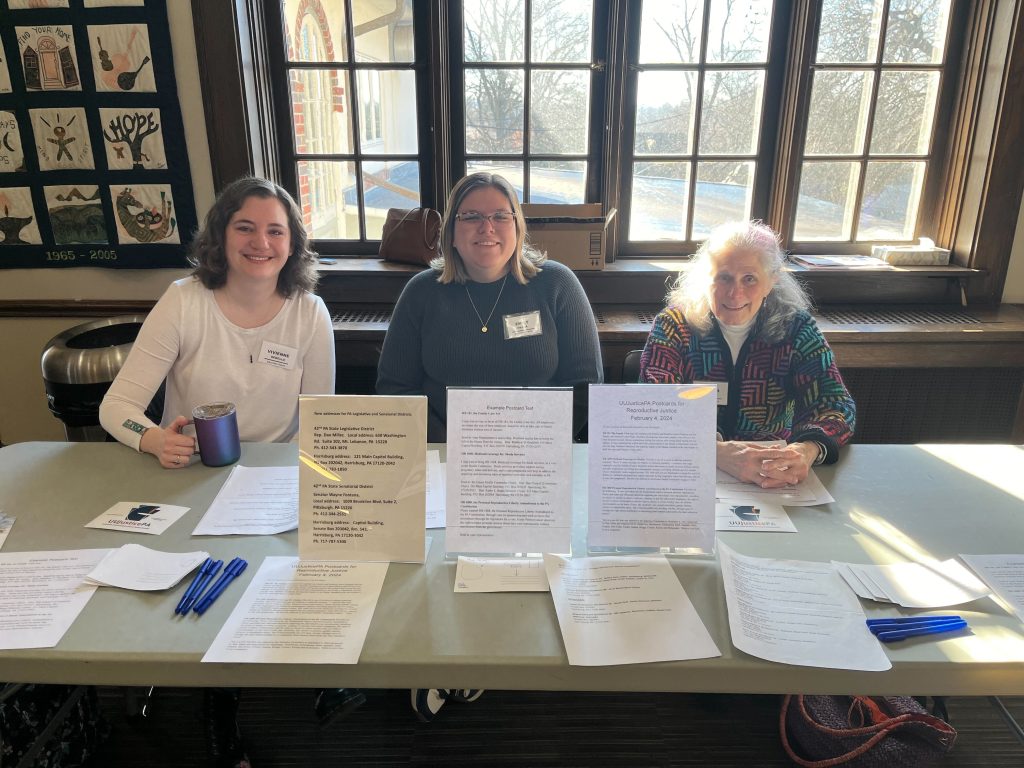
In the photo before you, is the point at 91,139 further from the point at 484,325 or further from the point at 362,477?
the point at 362,477

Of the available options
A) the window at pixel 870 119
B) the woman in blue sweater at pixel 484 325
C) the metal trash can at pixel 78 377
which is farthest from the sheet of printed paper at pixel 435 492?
the window at pixel 870 119

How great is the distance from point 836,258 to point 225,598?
2.71m

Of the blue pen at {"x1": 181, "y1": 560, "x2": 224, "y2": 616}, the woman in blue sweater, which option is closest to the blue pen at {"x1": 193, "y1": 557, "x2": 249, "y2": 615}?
the blue pen at {"x1": 181, "y1": 560, "x2": 224, "y2": 616}

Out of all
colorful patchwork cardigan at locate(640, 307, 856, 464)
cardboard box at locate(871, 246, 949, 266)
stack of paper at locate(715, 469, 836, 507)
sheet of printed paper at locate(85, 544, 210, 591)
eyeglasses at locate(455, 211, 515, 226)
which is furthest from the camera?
cardboard box at locate(871, 246, 949, 266)

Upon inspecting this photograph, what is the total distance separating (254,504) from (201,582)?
24cm

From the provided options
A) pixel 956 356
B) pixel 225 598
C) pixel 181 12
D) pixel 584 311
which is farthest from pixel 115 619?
pixel 956 356

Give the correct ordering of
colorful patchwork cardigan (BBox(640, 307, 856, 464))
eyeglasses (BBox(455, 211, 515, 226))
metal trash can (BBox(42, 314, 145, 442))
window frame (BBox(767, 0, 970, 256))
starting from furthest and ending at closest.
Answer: window frame (BBox(767, 0, 970, 256)) → metal trash can (BBox(42, 314, 145, 442)) → eyeglasses (BBox(455, 211, 515, 226)) → colorful patchwork cardigan (BBox(640, 307, 856, 464))

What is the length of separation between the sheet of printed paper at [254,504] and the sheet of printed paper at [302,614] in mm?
114

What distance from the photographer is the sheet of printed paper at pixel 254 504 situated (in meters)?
1.10

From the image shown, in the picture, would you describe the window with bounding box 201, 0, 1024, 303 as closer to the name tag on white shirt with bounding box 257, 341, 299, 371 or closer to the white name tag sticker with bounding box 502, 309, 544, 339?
the white name tag sticker with bounding box 502, 309, 544, 339

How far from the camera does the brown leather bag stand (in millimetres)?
2695

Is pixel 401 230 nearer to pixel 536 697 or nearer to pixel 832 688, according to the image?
pixel 536 697

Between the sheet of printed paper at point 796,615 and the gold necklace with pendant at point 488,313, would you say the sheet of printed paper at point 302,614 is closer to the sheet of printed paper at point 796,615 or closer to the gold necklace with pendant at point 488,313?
the sheet of printed paper at point 796,615

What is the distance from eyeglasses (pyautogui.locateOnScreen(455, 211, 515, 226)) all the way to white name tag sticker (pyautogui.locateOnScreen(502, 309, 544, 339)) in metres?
0.26
